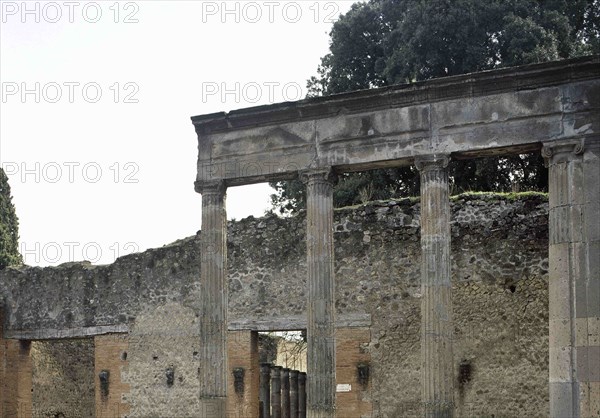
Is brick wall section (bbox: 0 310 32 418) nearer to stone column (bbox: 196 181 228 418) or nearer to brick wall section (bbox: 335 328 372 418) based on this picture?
brick wall section (bbox: 335 328 372 418)

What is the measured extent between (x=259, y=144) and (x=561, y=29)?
1441 centimetres

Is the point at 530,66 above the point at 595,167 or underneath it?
above

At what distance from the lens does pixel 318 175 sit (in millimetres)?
15781

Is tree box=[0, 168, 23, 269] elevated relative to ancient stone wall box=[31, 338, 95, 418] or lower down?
elevated

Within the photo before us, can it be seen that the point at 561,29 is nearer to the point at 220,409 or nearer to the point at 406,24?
the point at 406,24

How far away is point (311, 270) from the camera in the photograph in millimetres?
15742

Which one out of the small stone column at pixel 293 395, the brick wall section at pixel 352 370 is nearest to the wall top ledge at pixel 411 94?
the brick wall section at pixel 352 370

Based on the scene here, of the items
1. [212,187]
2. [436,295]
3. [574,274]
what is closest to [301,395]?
[212,187]

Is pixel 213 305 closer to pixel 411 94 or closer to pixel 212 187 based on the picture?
pixel 212 187

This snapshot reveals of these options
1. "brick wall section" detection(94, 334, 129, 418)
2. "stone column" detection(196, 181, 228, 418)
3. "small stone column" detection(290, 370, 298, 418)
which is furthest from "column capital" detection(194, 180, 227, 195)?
"small stone column" detection(290, 370, 298, 418)

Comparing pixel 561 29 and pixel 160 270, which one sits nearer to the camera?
pixel 160 270

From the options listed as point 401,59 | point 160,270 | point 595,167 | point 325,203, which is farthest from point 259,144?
point 401,59

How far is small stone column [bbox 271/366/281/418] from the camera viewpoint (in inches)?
985

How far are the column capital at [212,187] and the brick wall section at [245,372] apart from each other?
16.1ft
